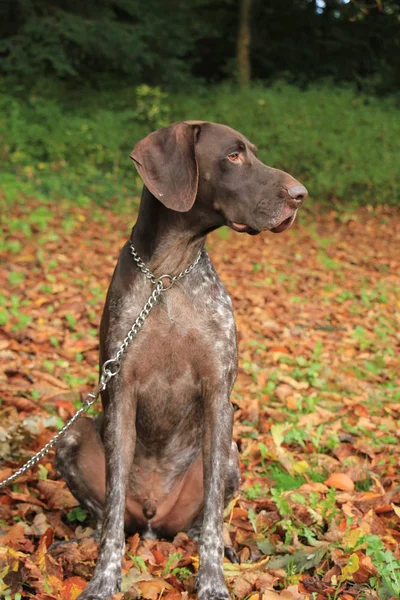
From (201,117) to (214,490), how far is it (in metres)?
16.1

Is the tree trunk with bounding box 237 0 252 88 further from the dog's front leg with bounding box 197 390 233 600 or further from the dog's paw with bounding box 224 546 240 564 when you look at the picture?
the dog's paw with bounding box 224 546 240 564

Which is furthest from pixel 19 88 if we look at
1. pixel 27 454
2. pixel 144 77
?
pixel 27 454

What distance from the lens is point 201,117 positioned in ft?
60.7

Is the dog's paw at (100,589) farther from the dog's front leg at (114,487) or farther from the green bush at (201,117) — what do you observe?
the green bush at (201,117)

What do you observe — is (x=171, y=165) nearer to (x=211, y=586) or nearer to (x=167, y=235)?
(x=167, y=235)

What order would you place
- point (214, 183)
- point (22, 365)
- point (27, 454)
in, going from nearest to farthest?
point (214, 183), point (27, 454), point (22, 365)

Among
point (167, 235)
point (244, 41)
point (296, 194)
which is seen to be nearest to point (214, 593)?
point (167, 235)

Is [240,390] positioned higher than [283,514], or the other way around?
[283,514]

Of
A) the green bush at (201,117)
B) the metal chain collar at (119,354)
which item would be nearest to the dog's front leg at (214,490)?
the metal chain collar at (119,354)

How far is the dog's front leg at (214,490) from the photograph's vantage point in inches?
127

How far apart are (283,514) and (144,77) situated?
1777cm

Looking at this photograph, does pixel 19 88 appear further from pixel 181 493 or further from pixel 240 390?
pixel 181 493

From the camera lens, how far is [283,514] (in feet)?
12.8

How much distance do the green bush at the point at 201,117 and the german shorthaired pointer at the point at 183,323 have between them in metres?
9.53
